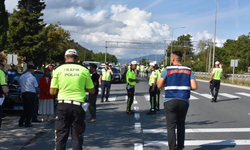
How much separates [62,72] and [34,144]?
2.93 meters

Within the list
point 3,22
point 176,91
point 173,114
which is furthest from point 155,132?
point 3,22

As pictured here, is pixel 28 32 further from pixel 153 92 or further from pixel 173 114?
pixel 173 114

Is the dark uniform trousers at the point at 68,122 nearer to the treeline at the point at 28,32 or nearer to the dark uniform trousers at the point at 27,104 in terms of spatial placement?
the dark uniform trousers at the point at 27,104

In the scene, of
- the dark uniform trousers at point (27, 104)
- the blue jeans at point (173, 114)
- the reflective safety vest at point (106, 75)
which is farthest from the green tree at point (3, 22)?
the blue jeans at point (173, 114)

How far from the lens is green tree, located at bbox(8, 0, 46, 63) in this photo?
3984 cm

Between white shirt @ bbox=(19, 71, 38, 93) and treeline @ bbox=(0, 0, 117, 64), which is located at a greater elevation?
treeline @ bbox=(0, 0, 117, 64)

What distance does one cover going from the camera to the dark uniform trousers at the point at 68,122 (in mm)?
4633

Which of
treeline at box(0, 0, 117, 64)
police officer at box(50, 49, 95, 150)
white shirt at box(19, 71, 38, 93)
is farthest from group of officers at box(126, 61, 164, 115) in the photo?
treeline at box(0, 0, 117, 64)

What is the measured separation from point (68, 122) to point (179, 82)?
6.88 feet

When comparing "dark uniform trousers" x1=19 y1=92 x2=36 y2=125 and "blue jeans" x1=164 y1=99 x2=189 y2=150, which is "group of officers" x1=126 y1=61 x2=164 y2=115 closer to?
"dark uniform trousers" x1=19 y1=92 x2=36 y2=125

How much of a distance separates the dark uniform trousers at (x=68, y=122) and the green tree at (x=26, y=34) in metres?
36.9

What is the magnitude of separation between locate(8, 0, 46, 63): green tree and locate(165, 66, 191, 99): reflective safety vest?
3675cm

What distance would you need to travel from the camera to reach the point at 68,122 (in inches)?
185

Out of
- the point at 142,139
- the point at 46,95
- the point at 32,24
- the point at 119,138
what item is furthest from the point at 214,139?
the point at 32,24
